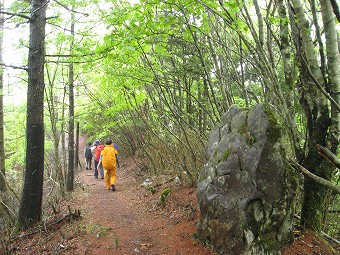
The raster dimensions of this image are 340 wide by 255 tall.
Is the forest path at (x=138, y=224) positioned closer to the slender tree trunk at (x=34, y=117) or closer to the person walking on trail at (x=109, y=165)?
the person walking on trail at (x=109, y=165)

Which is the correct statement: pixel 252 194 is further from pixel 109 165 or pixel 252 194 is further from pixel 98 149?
pixel 98 149

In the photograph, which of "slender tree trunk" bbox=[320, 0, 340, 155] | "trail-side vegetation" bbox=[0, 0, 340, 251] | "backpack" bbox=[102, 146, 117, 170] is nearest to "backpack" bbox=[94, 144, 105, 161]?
"trail-side vegetation" bbox=[0, 0, 340, 251]

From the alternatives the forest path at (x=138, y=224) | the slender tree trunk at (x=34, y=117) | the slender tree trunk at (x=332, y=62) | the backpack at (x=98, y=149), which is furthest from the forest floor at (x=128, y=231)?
the backpack at (x=98, y=149)

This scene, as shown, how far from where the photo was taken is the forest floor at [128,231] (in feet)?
14.9

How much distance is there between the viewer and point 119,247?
4.80m

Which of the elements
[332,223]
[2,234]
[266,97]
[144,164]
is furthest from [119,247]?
[144,164]

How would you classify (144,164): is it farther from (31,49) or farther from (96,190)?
(31,49)

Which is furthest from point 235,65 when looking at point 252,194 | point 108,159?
point 108,159

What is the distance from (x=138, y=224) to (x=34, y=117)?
3.30 metres

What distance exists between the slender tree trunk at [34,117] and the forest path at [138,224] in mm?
1226

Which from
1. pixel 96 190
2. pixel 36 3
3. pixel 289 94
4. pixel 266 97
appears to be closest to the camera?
pixel 289 94

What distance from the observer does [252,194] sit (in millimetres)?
3812

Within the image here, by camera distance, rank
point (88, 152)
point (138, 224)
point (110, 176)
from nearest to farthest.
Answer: point (138, 224), point (110, 176), point (88, 152)

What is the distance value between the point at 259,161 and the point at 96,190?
7.11 meters
